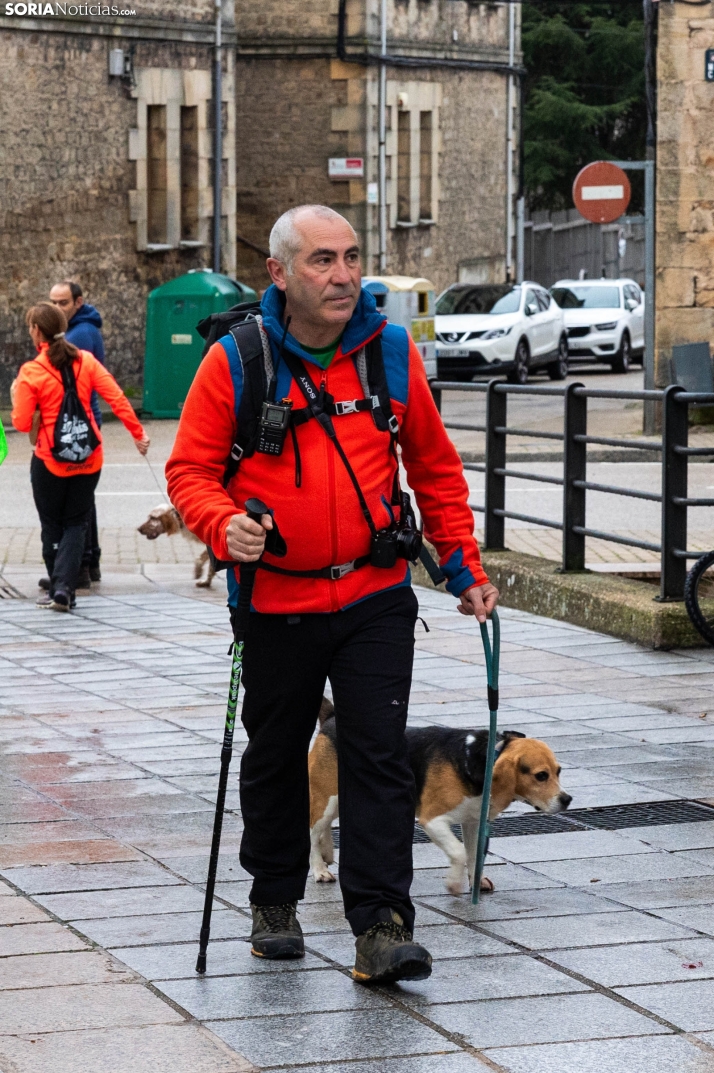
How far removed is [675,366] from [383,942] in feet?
54.1

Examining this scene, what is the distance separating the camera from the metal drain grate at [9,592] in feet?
38.3

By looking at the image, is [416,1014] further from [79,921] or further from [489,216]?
[489,216]

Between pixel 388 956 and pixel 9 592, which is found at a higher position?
pixel 388 956

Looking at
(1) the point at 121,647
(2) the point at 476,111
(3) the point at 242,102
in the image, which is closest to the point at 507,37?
(2) the point at 476,111

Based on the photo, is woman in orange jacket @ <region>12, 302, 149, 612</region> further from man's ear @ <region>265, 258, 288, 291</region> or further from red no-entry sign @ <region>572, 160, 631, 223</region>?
red no-entry sign @ <region>572, 160, 631, 223</region>

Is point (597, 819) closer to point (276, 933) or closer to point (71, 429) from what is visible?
point (276, 933)

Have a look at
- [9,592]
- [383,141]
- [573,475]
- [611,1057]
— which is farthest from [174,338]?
[611,1057]

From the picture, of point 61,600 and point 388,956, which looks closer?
point 388,956

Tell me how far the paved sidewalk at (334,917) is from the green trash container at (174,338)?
18.6 metres

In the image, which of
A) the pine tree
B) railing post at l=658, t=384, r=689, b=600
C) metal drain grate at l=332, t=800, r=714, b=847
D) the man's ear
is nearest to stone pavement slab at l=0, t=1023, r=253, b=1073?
the man's ear

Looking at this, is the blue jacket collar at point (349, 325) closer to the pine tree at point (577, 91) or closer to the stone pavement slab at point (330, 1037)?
the stone pavement slab at point (330, 1037)

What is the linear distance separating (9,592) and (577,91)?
1647 inches

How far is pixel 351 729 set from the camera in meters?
4.61

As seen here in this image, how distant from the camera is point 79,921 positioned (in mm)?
4973
